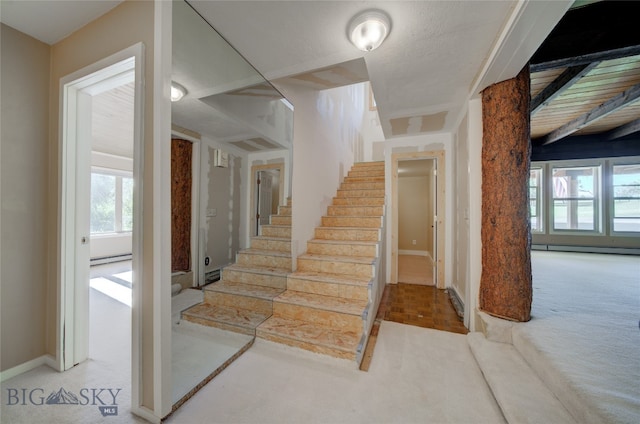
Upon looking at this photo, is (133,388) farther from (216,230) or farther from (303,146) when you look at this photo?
(303,146)

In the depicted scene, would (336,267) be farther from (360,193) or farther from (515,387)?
(360,193)

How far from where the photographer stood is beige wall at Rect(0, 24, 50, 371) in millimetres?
1551

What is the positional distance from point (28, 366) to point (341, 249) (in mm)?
2709

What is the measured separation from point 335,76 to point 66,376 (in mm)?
3278

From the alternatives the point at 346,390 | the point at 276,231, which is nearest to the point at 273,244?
the point at 276,231

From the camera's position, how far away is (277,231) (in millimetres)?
2564

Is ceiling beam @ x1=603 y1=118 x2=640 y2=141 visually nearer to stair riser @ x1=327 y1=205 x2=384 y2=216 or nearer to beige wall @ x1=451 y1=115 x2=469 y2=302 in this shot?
beige wall @ x1=451 y1=115 x2=469 y2=302

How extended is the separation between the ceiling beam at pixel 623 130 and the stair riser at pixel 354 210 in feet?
16.7

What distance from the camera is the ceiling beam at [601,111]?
2762mm

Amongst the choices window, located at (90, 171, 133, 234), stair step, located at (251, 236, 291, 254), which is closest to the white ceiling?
stair step, located at (251, 236, 291, 254)

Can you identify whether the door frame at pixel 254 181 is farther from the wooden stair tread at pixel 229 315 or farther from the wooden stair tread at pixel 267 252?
the wooden stair tread at pixel 229 315

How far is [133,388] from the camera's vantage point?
1293mm

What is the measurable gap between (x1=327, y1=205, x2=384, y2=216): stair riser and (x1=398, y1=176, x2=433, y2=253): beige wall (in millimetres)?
3672

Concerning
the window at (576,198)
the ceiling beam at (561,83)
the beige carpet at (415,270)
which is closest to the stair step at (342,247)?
the beige carpet at (415,270)
